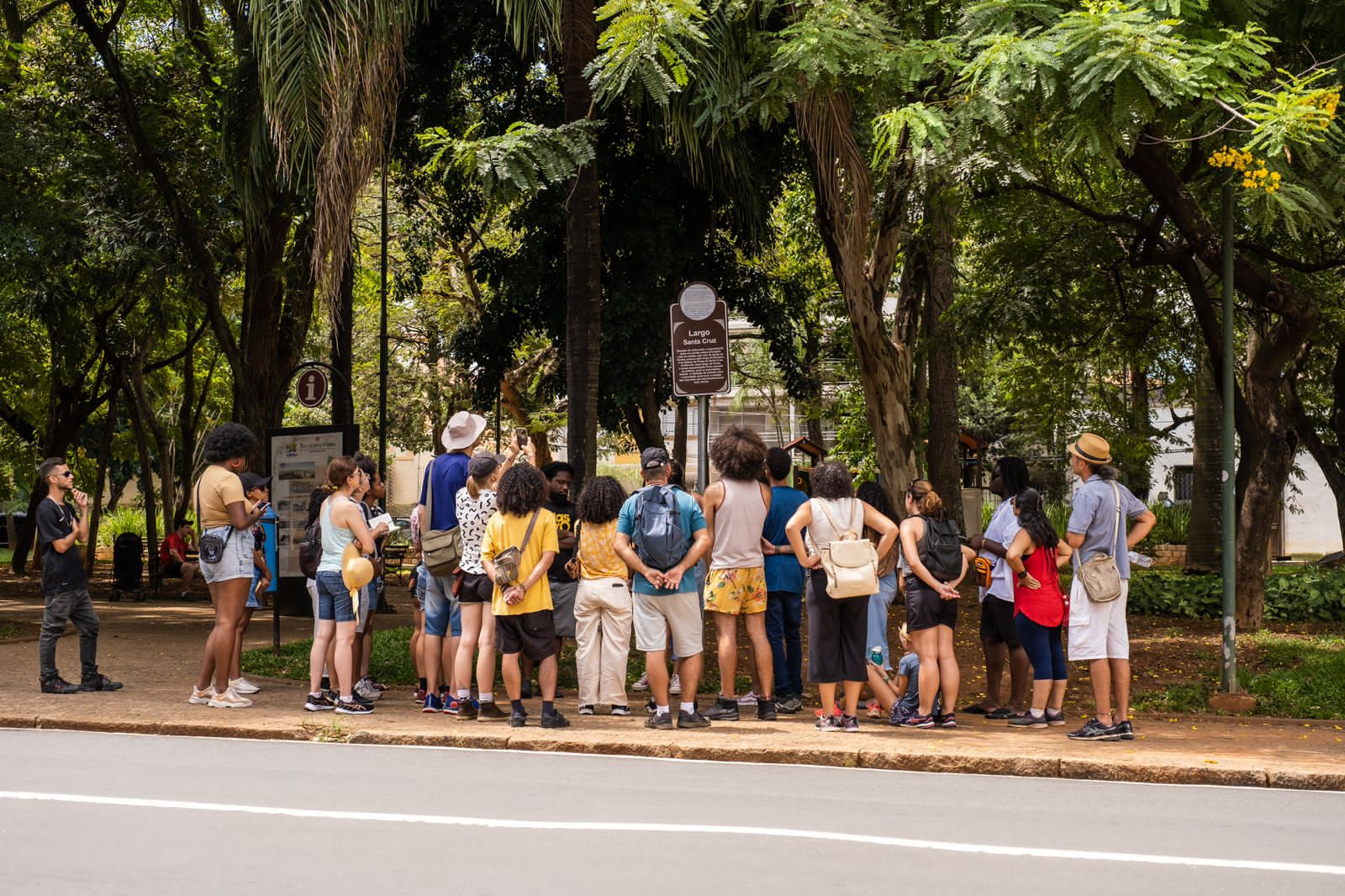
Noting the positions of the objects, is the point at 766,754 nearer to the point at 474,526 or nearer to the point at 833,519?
the point at 833,519

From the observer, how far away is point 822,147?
12.7 metres

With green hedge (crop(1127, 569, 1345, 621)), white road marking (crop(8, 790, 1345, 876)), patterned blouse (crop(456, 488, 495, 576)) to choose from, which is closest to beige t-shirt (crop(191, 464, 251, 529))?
patterned blouse (crop(456, 488, 495, 576))

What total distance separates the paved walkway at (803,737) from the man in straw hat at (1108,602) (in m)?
0.27

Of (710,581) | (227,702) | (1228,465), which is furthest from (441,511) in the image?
(1228,465)

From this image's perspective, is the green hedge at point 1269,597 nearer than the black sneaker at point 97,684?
No

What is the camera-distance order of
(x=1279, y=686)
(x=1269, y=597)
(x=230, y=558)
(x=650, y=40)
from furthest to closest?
(x=1269, y=597) < (x=1279, y=686) < (x=650, y=40) < (x=230, y=558)

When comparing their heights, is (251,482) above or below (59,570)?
above

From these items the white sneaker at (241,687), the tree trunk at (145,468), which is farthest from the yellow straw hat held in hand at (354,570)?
the tree trunk at (145,468)

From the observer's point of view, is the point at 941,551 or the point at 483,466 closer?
the point at 941,551

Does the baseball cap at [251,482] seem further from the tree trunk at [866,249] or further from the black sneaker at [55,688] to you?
the tree trunk at [866,249]

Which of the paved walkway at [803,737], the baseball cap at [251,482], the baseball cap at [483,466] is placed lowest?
the paved walkway at [803,737]

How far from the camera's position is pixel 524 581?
952 cm

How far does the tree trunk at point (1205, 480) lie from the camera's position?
2209cm

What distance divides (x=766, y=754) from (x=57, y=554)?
19.3ft
